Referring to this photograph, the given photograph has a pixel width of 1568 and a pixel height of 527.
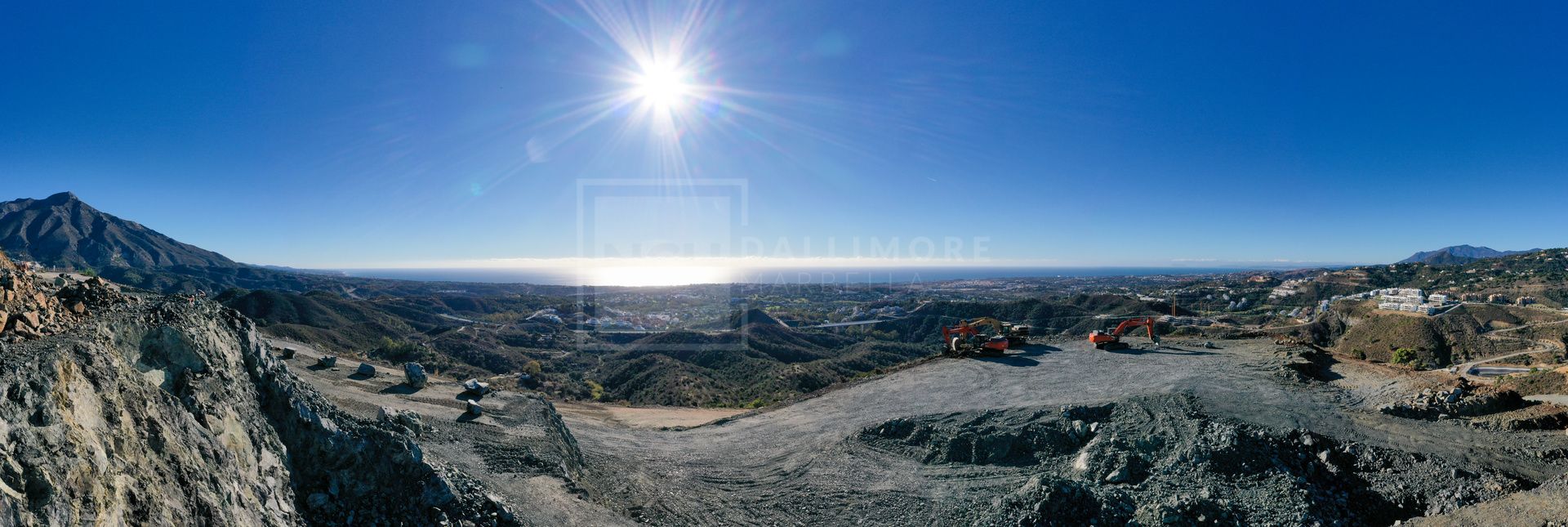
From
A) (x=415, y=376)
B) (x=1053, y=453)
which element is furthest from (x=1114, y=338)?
(x=415, y=376)

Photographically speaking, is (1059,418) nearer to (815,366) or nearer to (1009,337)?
(1009,337)

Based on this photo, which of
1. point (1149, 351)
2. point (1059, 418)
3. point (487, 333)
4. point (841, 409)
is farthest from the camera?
point (487, 333)

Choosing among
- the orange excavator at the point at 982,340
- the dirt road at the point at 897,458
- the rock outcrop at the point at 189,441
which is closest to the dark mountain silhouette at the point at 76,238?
the rock outcrop at the point at 189,441

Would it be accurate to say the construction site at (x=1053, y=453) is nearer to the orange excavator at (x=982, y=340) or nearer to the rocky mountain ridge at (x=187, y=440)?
the rocky mountain ridge at (x=187, y=440)

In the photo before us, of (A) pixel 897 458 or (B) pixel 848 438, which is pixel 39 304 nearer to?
(B) pixel 848 438

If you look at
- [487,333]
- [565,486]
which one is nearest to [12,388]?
[565,486]
